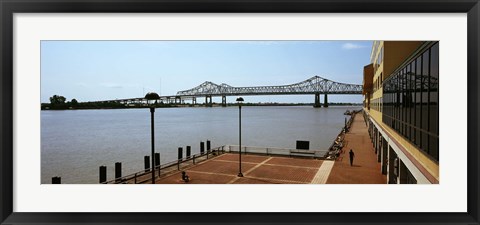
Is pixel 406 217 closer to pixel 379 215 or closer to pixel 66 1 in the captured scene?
pixel 379 215

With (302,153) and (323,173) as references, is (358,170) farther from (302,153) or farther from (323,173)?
(302,153)

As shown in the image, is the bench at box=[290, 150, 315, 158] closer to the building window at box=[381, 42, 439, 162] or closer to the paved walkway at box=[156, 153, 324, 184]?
the paved walkway at box=[156, 153, 324, 184]

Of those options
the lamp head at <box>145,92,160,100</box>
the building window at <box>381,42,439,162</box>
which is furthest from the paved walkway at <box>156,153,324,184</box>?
the building window at <box>381,42,439,162</box>

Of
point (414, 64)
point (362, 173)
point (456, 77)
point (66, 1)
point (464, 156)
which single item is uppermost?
point (66, 1)

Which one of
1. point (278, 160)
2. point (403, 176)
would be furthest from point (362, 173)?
point (403, 176)

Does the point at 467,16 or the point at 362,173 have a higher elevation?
the point at 467,16

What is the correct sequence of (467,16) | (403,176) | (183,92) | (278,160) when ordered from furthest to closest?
(183,92), (278,160), (403,176), (467,16)

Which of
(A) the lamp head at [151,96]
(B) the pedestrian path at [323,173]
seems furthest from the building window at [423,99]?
(A) the lamp head at [151,96]

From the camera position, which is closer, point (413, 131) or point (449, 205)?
point (449, 205)

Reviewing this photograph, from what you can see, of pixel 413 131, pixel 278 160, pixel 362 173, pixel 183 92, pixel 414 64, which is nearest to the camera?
pixel 414 64
